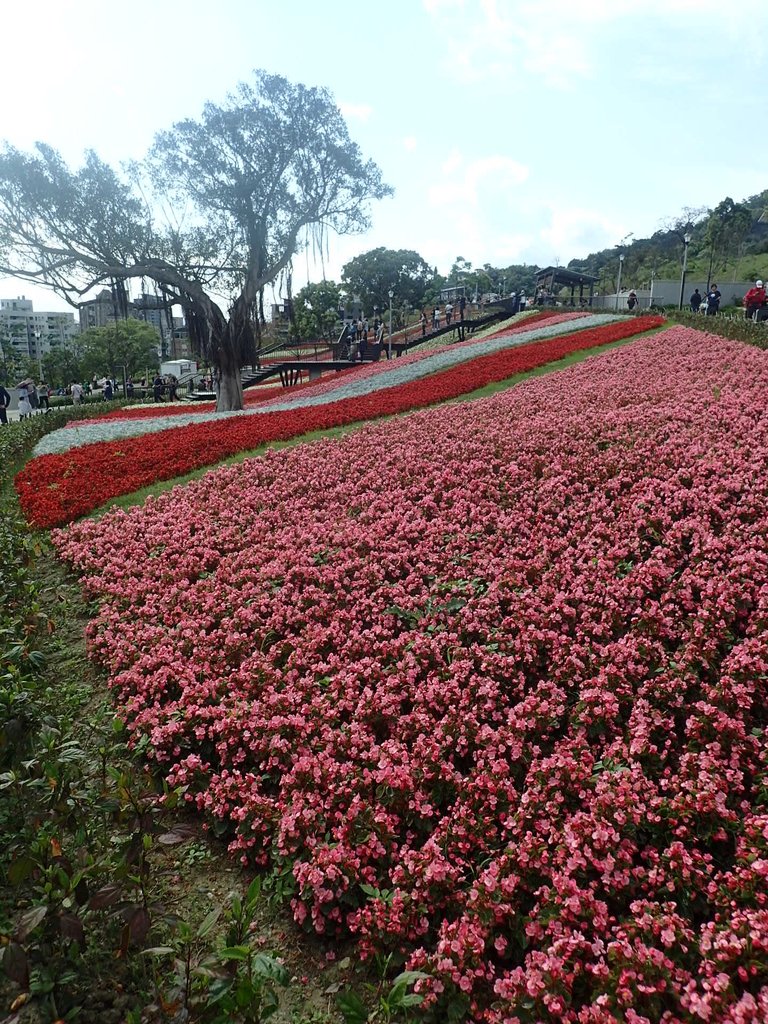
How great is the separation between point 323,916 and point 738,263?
93428 millimetres

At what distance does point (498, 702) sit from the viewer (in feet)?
15.0

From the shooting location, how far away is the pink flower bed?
3.06 metres

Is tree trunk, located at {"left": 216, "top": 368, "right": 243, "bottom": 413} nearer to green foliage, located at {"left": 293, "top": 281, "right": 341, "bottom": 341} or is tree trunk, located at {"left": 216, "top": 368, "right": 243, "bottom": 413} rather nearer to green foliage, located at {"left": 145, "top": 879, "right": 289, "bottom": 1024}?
green foliage, located at {"left": 145, "top": 879, "right": 289, "bottom": 1024}

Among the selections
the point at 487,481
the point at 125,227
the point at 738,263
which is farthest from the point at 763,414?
the point at 738,263

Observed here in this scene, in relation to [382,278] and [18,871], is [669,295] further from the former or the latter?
[18,871]

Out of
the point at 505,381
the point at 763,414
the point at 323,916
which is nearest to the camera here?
the point at 323,916

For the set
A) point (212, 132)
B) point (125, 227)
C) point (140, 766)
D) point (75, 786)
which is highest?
point (212, 132)

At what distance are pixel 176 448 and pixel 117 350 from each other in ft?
176

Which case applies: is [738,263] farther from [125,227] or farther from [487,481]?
[487,481]

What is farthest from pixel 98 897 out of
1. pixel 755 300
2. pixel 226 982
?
pixel 755 300

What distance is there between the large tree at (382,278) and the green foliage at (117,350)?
100 feet

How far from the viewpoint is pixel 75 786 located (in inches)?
143

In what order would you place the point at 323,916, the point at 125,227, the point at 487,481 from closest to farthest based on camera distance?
the point at 323,916
the point at 487,481
the point at 125,227

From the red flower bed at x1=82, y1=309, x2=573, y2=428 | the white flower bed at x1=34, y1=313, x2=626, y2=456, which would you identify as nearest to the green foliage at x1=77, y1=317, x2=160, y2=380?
the red flower bed at x1=82, y1=309, x2=573, y2=428
